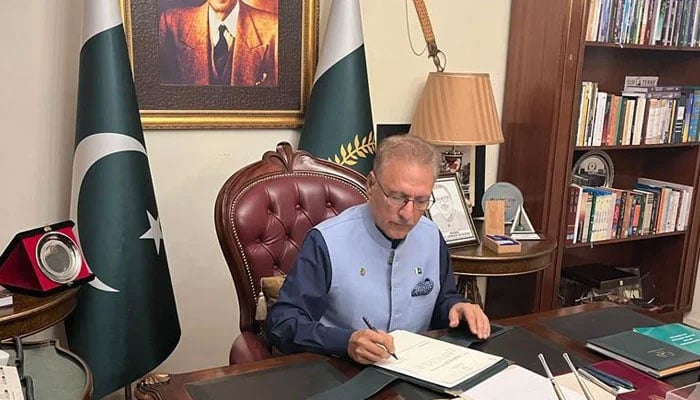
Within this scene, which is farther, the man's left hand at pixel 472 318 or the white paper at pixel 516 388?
the man's left hand at pixel 472 318

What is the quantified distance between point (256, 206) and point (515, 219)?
3.91 feet

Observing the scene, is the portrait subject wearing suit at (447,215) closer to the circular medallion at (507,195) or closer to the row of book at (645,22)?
the circular medallion at (507,195)

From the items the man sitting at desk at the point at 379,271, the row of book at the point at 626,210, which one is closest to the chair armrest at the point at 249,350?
the man sitting at desk at the point at 379,271

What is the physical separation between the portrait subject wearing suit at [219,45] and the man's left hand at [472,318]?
1.31 m

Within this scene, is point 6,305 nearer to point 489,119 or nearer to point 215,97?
point 215,97

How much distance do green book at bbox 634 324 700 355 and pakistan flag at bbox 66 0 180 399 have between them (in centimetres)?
148

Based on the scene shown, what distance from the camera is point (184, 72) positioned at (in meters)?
2.34

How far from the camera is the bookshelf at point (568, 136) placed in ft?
9.05

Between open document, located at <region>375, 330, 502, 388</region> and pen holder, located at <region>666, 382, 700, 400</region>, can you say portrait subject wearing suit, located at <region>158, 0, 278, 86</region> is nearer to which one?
open document, located at <region>375, 330, 502, 388</region>

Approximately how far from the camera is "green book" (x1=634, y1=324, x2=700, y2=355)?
4.80 feet

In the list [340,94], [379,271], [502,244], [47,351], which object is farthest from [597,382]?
[340,94]

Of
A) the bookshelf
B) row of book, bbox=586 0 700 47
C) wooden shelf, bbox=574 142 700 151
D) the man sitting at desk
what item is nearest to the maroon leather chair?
the man sitting at desk

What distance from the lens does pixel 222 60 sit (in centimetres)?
240

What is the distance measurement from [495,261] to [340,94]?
2.74 feet
